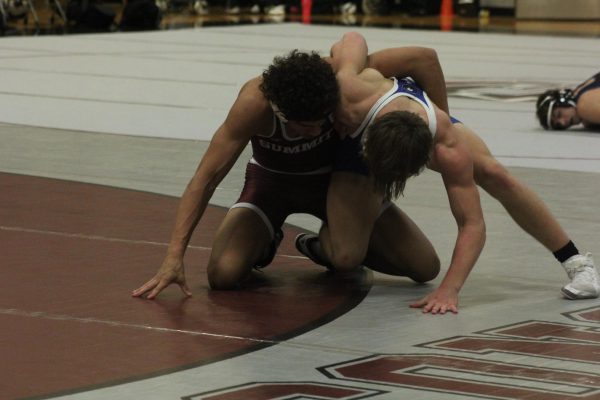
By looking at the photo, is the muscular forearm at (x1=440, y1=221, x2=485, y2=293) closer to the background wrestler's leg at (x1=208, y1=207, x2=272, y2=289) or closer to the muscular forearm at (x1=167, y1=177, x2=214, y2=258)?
the background wrestler's leg at (x1=208, y1=207, x2=272, y2=289)

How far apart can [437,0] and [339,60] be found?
20.5 metres

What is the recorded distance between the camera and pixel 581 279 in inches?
207

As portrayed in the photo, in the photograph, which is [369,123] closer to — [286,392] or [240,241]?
[240,241]

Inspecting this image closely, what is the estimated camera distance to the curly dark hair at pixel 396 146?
15.5ft

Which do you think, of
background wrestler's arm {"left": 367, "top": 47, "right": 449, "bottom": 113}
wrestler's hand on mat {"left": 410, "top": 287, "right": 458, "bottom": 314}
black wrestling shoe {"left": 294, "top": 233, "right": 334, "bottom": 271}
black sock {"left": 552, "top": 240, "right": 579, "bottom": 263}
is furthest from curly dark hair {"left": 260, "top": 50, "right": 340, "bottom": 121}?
black sock {"left": 552, "top": 240, "right": 579, "bottom": 263}

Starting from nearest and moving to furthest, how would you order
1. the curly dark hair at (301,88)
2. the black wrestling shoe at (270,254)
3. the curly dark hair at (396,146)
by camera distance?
the curly dark hair at (396,146) < the curly dark hair at (301,88) < the black wrestling shoe at (270,254)

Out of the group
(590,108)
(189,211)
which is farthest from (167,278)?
(590,108)

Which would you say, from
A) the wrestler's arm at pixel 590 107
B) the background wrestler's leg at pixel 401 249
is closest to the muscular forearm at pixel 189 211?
the background wrestler's leg at pixel 401 249

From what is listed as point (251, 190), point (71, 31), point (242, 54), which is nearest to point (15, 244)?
point (251, 190)

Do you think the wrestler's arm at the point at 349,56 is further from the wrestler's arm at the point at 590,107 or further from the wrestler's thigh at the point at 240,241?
the wrestler's arm at the point at 590,107

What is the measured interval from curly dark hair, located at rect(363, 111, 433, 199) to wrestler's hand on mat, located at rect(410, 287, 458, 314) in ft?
1.54

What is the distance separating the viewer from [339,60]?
17.6ft

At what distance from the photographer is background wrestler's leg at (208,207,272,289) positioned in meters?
5.32

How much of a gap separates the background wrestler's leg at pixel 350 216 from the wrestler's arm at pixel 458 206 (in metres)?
0.35
